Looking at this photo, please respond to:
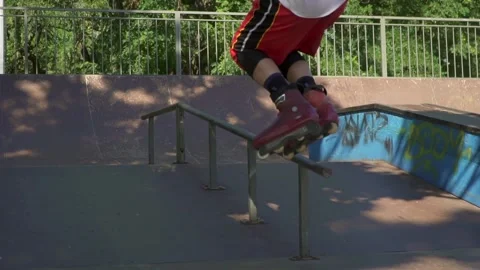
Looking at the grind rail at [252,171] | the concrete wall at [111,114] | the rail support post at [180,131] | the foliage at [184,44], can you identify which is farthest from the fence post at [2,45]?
the rail support post at [180,131]

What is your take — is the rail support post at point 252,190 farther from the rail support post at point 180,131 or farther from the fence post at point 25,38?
the fence post at point 25,38

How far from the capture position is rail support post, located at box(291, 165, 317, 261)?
20.5 ft

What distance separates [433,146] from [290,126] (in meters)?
5.54

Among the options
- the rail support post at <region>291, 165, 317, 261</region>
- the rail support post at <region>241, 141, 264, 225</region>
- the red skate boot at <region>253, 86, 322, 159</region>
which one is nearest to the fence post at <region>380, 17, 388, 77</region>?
the rail support post at <region>241, 141, 264, 225</region>

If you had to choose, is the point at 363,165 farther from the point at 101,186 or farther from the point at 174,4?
the point at 174,4

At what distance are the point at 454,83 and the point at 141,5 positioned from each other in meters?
9.38

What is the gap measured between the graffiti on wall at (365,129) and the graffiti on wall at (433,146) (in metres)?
0.52

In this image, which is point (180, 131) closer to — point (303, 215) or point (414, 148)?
point (414, 148)

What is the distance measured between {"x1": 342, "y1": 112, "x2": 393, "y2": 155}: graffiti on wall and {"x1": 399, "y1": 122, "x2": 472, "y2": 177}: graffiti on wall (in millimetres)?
520

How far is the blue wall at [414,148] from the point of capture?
8500 millimetres

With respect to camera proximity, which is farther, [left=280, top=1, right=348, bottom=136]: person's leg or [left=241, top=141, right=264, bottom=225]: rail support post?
[left=241, top=141, right=264, bottom=225]: rail support post

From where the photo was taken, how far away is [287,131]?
3930mm

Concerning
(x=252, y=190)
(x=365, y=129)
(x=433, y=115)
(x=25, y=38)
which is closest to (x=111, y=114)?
(x=25, y=38)

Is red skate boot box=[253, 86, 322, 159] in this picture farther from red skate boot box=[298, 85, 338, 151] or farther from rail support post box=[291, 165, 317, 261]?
rail support post box=[291, 165, 317, 261]
